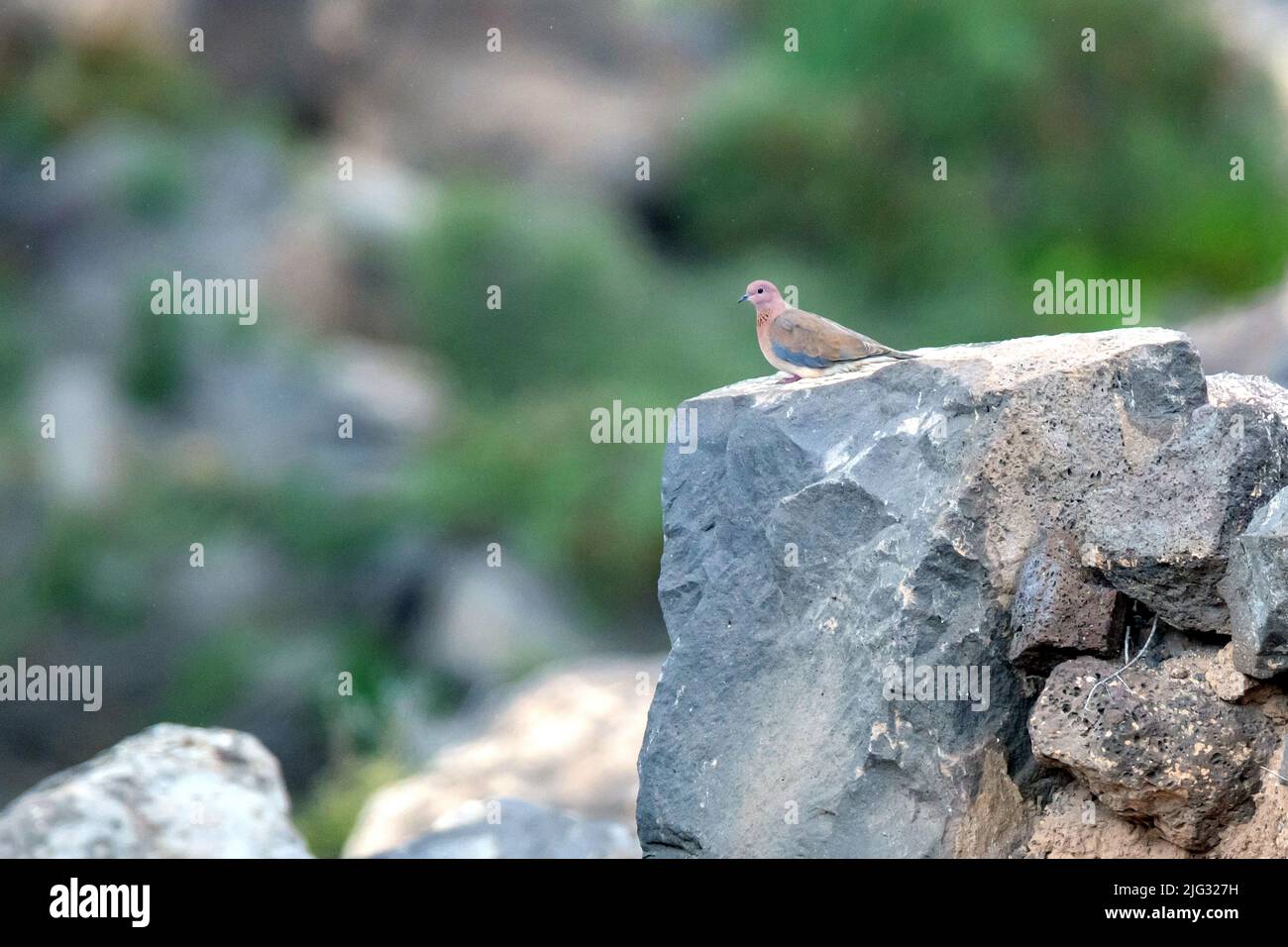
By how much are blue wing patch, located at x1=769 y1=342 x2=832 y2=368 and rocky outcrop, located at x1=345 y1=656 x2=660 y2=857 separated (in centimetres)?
337

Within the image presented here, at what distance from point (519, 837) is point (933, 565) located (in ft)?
8.77

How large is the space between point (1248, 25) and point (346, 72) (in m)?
15.2

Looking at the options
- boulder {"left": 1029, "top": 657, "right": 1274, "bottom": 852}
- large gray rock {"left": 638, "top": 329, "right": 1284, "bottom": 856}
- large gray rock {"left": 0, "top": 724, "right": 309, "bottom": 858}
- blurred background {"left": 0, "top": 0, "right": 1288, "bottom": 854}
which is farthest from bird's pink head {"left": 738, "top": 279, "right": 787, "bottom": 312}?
blurred background {"left": 0, "top": 0, "right": 1288, "bottom": 854}

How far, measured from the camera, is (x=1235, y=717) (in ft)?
15.2

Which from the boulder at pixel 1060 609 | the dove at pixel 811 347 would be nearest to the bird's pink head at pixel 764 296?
the dove at pixel 811 347

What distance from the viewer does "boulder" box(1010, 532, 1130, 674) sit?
4750 mm

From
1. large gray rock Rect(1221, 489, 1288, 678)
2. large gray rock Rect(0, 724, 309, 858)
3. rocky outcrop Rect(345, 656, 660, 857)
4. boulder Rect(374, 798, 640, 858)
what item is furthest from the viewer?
rocky outcrop Rect(345, 656, 660, 857)

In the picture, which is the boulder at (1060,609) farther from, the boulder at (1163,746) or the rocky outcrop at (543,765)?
the rocky outcrop at (543,765)

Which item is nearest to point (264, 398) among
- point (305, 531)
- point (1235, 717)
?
point (305, 531)

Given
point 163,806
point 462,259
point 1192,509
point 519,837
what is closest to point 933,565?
point 1192,509

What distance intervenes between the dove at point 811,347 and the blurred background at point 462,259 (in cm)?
1101

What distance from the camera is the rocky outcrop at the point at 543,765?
8.65 m

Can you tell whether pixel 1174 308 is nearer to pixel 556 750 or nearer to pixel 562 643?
pixel 562 643

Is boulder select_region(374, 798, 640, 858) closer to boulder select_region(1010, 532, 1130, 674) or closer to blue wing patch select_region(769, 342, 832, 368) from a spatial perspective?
blue wing patch select_region(769, 342, 832, 368)
